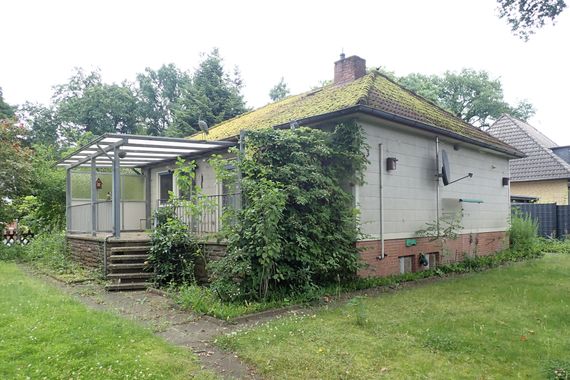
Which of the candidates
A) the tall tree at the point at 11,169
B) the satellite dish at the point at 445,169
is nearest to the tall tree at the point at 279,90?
the tall tree at the point at 11,169

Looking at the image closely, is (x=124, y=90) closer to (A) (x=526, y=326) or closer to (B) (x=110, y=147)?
(B) (x=110, y=147)

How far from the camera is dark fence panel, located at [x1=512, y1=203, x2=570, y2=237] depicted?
16938mm

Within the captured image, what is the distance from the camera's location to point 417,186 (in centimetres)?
1029

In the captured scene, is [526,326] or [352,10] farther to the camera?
[352,10]

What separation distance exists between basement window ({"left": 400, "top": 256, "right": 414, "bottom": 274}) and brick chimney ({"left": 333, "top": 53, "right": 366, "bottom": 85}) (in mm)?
5211

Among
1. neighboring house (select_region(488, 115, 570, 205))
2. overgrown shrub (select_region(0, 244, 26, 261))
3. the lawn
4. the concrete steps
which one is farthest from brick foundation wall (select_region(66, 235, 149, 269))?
neighboring house (select_region(488, 115, 570, 205))

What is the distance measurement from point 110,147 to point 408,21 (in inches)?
286

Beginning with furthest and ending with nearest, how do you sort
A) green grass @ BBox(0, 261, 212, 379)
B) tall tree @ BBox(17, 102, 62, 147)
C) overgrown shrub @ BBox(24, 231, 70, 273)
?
tall tree @ BBox(17, 102, 62, 147) → overgrown shrub @ BBox(24, 231, 70, 273) → green grass @ BBox(0, 261, 212, 379)

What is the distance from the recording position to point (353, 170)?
8.39m

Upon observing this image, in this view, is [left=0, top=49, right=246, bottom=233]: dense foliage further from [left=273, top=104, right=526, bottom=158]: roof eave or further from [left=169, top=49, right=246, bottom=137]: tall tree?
[left=273, top=104, right=526, bottom=158]: roof eave

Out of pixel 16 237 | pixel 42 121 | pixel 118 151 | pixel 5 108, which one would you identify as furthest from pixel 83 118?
pixel 118 151

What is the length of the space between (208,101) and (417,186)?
61.4ft

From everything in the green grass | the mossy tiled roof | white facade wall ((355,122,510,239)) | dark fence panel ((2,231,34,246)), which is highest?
the mossy tiled roof

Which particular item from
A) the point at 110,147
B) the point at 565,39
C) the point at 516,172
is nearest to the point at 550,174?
the point at 516,172
